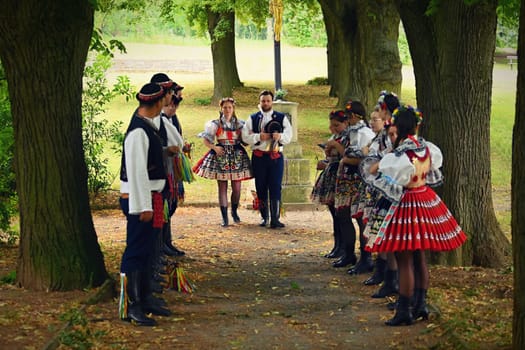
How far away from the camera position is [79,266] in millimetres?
8906

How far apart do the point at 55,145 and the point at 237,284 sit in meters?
2.46

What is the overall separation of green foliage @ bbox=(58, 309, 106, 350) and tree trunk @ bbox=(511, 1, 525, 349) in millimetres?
3123

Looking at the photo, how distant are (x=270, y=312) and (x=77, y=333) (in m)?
1.91

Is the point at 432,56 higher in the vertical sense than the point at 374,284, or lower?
higher

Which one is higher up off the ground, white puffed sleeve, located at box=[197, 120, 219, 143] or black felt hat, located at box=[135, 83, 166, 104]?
black felt hat, located at box=[135, 83, 166, 104]

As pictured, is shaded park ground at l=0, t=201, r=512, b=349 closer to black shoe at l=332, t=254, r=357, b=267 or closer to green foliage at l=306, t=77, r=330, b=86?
black shoe at l=332, t=254, r=357, b=267

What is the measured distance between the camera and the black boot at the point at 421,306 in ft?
25.6

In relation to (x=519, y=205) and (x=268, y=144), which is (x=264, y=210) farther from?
(x=519, y=205)

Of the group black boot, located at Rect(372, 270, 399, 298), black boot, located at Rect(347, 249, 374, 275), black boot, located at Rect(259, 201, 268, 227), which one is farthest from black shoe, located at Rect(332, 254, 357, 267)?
black boot, located at Rect(259, 201, 268, 227)

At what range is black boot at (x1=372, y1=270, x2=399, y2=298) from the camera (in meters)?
8.88

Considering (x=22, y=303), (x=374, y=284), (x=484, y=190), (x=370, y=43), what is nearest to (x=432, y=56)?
(x=484, y=190)

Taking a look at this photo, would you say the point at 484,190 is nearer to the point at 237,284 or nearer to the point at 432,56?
the point at 432,56

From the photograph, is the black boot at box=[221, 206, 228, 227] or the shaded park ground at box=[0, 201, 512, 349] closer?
the shaded park ground at box=[0, 201, 512, 349]

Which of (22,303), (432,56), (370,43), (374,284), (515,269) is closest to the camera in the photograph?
(515,269)
